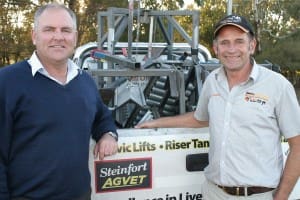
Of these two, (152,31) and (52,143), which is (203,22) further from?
(52,143)

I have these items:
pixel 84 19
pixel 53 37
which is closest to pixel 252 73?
pixel 53 37

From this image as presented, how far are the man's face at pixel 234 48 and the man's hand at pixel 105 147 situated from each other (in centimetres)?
73

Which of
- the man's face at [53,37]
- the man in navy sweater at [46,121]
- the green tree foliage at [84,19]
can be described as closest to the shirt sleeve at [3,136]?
the man in navy sweater at [46,121]

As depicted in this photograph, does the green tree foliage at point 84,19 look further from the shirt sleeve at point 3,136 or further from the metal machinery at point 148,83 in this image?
the shirt sleeve at point 3,136

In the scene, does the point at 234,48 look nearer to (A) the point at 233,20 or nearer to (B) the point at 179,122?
(A) the point at 233,20

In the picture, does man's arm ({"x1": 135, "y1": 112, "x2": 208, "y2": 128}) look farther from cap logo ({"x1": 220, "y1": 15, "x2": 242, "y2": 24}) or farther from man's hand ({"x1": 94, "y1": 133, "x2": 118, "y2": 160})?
cap logo ({"x1": 220, "y1": 15, "x2": 242, "y2": 24})

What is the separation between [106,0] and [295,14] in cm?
1156

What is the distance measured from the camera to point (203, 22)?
22.5m

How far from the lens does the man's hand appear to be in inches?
91.8

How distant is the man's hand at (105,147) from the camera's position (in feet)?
7.65

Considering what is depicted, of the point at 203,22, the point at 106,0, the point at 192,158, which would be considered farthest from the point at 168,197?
the point at 203,22

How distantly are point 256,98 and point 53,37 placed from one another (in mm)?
1057

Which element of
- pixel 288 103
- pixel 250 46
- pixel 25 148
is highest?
pixel 250 46

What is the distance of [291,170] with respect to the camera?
92.5 inches
